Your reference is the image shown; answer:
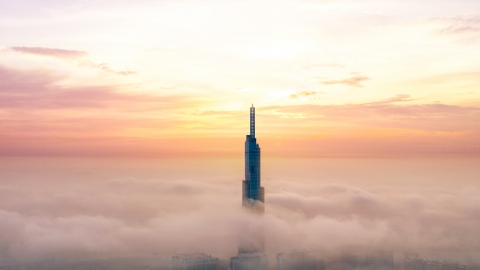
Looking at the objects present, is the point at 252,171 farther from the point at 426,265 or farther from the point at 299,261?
the point at 426,265

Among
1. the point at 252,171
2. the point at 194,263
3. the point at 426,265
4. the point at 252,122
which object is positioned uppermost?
the point at 252,122

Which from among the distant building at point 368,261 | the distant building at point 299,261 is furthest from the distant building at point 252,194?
the distant building at point 368,261

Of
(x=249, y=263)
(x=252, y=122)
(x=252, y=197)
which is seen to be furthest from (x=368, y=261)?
(x=252, y=122)

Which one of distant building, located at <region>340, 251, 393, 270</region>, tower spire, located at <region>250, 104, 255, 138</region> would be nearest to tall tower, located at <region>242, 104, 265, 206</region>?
tower spire, located at <region>250, 104, 255, 138</region>

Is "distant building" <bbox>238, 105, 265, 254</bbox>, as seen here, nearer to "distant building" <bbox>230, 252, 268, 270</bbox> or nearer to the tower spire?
the tower spire

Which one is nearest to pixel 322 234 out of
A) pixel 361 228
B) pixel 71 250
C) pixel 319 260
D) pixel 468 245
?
pixel 361 228

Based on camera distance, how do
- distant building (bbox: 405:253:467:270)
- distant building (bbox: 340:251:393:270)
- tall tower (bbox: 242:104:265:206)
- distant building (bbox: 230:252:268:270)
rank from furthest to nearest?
tall tower (bbox: 242:104:265:206)
distant building (bbox: 340:251:393:270)
distant building (bbox: 230:252:268:270)
distant building (bbox: 405:253:467:270)

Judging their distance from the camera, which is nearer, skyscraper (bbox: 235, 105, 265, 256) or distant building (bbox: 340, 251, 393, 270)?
distant building (bbox: 340, 251, 393, 270)

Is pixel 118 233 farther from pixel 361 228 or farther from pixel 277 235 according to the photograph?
pixel 361 228
